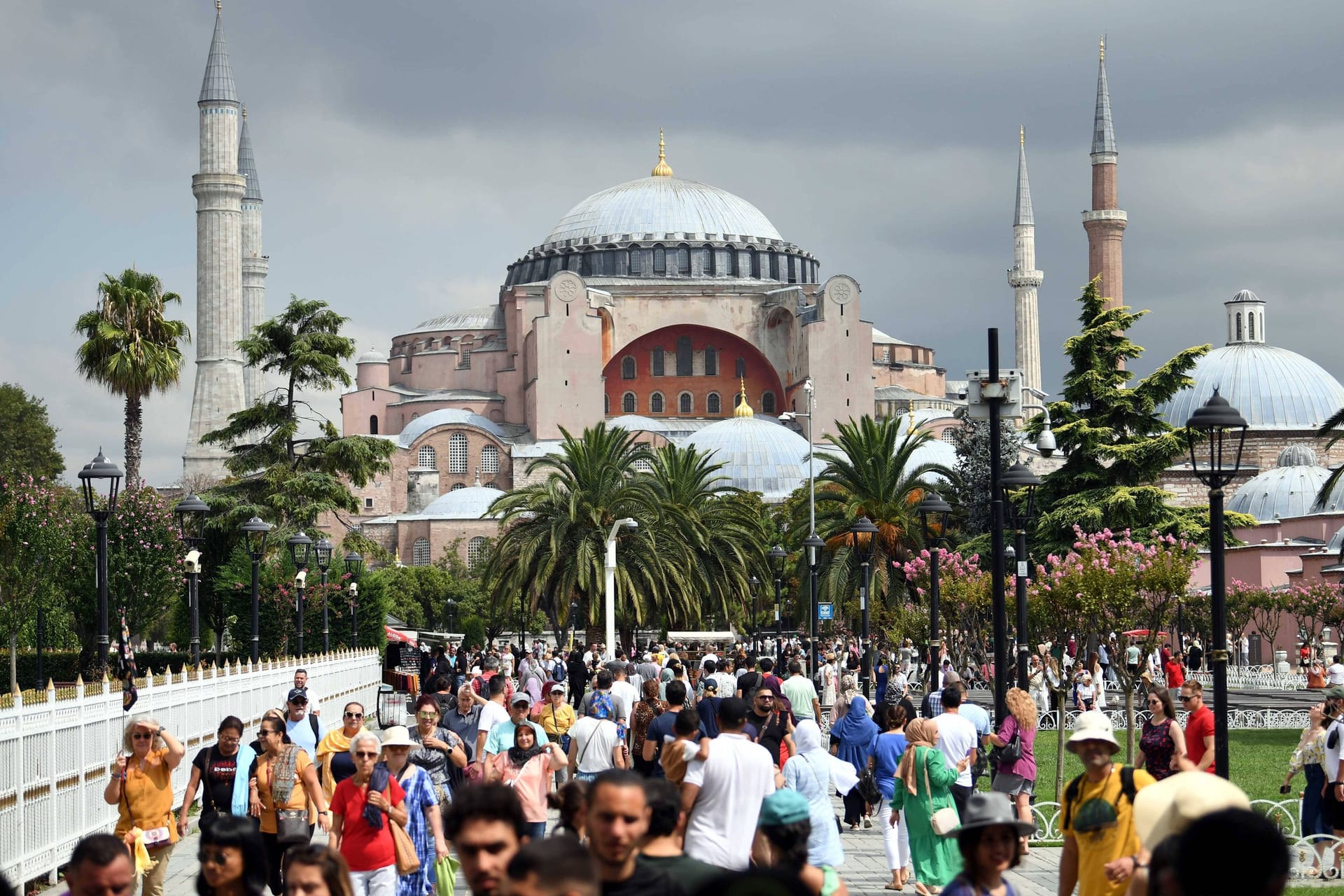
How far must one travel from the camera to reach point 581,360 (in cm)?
7975

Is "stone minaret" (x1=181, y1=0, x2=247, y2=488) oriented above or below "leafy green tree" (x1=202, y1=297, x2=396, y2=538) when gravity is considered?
above

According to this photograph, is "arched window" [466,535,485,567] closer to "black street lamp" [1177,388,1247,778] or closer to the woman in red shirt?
"black street lamp" [1177,388,1247,778]

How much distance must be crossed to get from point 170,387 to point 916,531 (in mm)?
15840

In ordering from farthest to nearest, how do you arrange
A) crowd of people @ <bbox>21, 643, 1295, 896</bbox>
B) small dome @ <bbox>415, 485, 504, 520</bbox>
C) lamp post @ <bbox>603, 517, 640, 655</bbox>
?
1. small dome @ <bbox>415, 485, 504, 520</bbox>
2. lamp post @ <bbox>603, 517, 640, 655</bbox>
3. crowd of people @ <bbox>21, 643, 1295, 896</bbox>

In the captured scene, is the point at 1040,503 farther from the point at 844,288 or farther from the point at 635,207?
the point at 635,207

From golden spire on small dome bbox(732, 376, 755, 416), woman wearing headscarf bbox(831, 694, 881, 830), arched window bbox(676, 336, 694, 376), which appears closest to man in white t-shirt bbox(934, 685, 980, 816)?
woman wearing headscarf bbox(831, 694, 881, 830)

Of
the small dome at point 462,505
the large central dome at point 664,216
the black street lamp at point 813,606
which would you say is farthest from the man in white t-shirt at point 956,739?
the large central dome at point 664,216

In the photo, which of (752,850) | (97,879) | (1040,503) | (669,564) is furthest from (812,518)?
(97,879)

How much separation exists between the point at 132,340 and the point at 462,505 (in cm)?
4104

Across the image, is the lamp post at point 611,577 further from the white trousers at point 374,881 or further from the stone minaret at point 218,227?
the stone minaret at point 218,227

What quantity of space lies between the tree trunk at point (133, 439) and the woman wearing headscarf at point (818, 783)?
2695 cm

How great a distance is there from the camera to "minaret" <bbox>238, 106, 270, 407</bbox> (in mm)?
87688

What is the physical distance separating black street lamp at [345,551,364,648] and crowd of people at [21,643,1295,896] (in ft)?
71.1

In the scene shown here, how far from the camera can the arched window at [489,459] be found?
80438 mm
